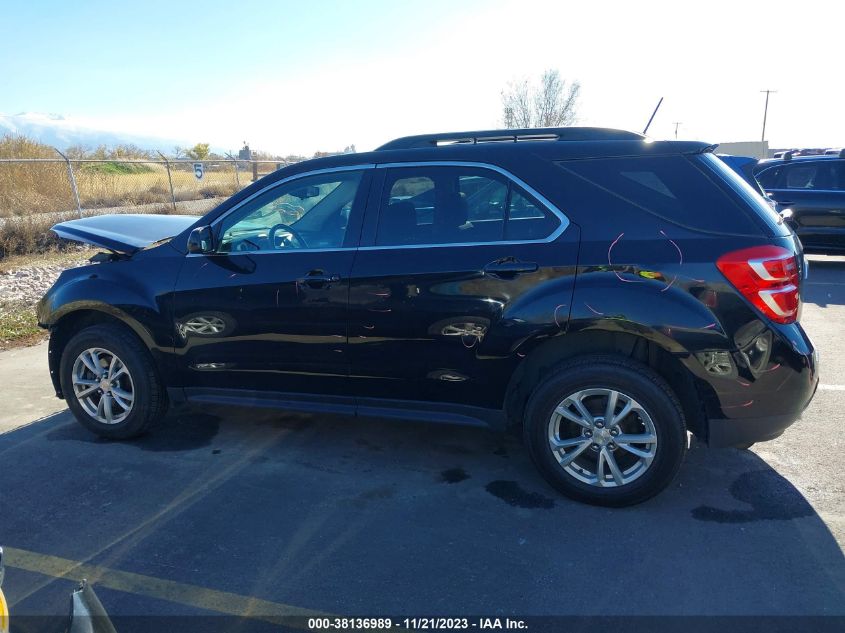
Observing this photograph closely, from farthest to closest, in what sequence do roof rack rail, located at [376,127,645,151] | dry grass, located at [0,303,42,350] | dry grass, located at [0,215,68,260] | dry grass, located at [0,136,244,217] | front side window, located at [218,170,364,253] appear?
1. dry grass, located at [0,136,244,217]
2. dry grass, located at [0,215,68,260]
3. dry grass, located at [0,303,42,350]
4. front side window, located at [218,170,364,253]
5. roof rack rail, located at [376,127,645,151]

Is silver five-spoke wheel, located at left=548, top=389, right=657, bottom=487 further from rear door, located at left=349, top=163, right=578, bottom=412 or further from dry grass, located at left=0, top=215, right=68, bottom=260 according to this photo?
dry grass, located at left=0, top=215, right=68, bottom=260

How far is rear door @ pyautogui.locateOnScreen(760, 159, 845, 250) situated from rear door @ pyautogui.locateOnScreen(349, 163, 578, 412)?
341 inches

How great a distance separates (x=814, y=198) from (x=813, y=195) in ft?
0.20

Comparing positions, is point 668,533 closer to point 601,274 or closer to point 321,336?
point 601,274

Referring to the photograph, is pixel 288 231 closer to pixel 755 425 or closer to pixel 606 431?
pixel 606 431

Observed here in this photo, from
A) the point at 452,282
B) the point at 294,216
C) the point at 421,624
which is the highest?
the point at 294,216

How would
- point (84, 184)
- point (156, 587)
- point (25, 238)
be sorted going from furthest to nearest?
1. point (84, 184)
2. point (25, 238)
3. point (156, 587)

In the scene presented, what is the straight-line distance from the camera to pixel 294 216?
13.5ft

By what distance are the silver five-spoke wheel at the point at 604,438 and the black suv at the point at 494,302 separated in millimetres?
11

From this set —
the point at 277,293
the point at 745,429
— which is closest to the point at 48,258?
the point at 277,293

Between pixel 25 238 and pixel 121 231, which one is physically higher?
pixel 121 231

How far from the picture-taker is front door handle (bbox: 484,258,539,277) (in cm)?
336

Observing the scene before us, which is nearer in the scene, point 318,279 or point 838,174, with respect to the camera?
point 318,279

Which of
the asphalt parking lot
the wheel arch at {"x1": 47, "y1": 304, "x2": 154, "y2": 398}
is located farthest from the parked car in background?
the wheel arch at {"x1": 47, "y1": 304, "x2": 154, "y2": 398}
